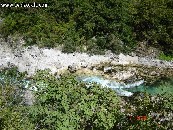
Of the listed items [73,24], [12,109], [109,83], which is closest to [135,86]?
[109,83]

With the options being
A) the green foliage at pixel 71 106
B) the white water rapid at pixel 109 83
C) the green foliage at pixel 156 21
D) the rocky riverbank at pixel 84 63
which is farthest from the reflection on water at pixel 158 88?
the green foliage at pixel 71 106

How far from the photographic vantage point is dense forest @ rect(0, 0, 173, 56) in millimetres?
23109

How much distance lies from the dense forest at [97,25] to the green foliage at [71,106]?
35.5 ft

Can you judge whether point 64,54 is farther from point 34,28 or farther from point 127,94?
point 127,94

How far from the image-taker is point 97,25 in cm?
2341

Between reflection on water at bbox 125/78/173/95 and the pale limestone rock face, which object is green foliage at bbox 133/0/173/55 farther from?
reflection on water at bbox 125/78/173/95

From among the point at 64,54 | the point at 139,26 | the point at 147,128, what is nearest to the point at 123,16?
the point at 139,26

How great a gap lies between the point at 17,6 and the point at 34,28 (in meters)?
2.15

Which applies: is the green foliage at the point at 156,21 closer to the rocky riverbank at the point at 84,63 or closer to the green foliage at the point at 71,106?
the rocky riverbank at the point at 84,63

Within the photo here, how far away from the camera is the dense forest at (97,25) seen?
910 inches

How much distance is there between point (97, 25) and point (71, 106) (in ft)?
39.4

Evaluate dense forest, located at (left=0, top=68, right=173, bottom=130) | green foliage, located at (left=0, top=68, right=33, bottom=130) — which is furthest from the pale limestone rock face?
dense forest, located at (left=0, top=68, right=173, bottom=130)

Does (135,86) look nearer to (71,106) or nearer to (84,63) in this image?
(84,63)

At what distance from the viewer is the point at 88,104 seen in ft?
39.3
